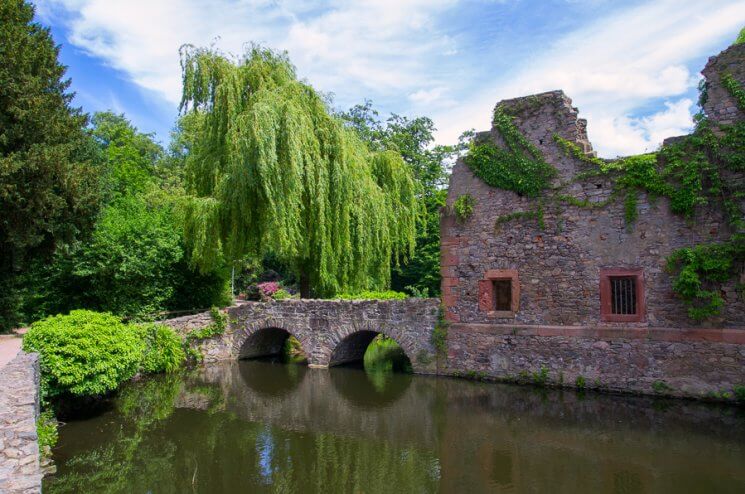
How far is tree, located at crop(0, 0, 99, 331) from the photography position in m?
11.9

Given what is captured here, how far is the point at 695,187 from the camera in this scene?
10688mm

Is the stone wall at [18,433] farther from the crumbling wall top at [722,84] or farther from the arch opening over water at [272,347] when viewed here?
the crumbling wall top at [722,84]

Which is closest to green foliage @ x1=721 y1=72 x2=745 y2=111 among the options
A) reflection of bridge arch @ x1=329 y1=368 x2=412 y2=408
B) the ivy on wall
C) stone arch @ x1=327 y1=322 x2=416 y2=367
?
the ivy on wall

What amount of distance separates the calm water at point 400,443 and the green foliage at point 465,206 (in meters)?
3.97

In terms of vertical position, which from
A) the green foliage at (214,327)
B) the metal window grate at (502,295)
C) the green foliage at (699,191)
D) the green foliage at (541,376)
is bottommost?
the green foliage at (541,376)

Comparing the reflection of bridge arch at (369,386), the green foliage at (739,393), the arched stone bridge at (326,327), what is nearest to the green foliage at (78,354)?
the reflection of bridge arch at (369,386)

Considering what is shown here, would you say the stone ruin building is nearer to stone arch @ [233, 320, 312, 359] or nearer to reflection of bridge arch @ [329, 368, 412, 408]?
reflection of bridge arch @ [329, 368, 412, 408]

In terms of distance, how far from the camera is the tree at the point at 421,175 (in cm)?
2384

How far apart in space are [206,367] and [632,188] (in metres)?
11.6

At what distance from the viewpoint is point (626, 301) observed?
11.4 m

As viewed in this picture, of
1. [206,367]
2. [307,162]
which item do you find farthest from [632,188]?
[206,367]

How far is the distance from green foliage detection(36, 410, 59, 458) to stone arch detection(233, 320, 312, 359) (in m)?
6.78

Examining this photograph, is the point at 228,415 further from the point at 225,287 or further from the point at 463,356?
the point at 225,287

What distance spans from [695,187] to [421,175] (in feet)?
59.0
